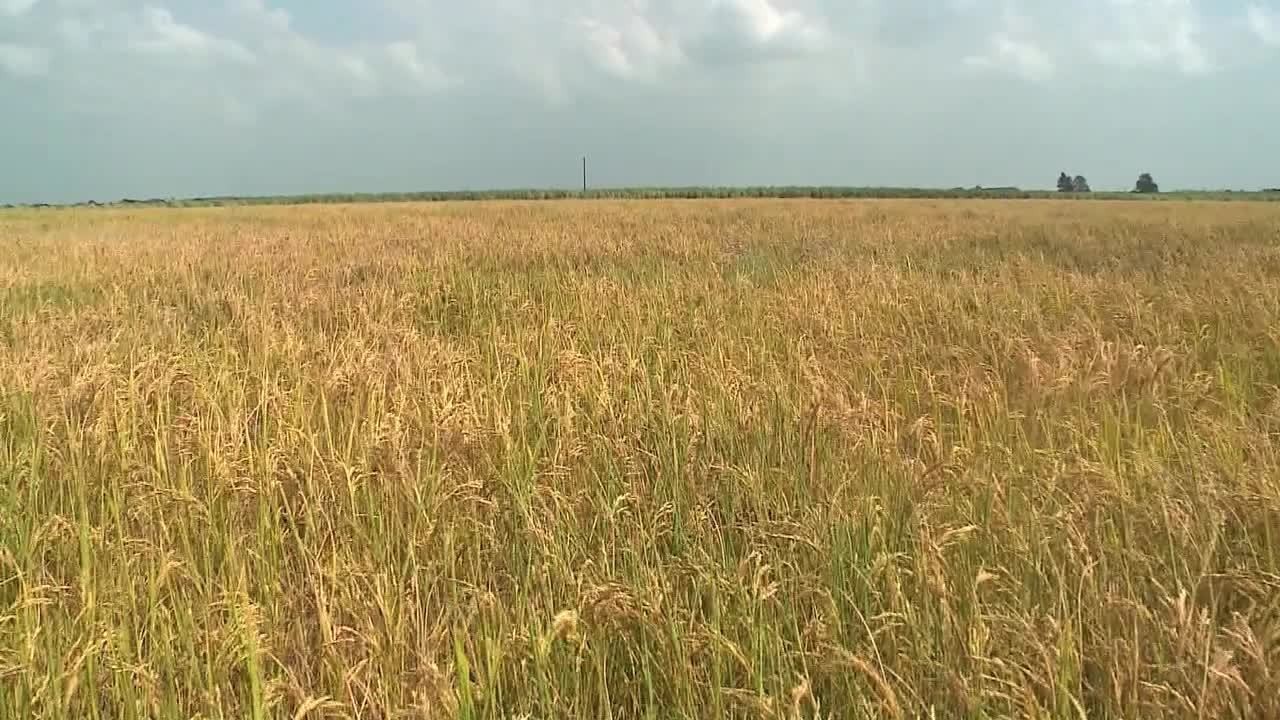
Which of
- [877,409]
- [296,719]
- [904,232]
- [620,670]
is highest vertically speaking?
[904,232]

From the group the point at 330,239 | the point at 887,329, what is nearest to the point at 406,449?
the point at 887,329

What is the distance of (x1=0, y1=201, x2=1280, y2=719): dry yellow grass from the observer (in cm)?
154

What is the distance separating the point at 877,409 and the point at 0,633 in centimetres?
276

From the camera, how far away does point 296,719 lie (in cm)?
130

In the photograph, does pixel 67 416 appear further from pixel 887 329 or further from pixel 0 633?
pixel 887 329

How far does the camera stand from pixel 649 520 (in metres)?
2.25

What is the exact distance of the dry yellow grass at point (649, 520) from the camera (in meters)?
1.54

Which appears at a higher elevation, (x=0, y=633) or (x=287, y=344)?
(x=287, y=344)

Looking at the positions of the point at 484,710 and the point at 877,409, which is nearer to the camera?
the point at 484,710

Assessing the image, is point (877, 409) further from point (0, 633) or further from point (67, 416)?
point (67, 416)

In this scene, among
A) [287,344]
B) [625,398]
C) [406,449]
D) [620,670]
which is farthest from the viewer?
[287,344]

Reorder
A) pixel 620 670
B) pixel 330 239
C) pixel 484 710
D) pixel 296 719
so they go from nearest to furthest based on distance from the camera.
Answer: pixel 296 719
pixel 484 710
pixel 620 670
pixel 330 239

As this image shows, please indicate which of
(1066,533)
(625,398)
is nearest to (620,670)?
(1066,533)

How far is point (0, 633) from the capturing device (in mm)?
1783
